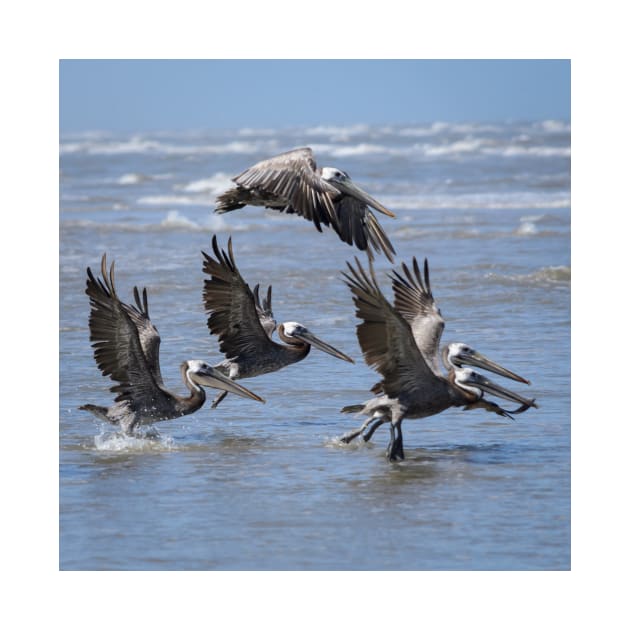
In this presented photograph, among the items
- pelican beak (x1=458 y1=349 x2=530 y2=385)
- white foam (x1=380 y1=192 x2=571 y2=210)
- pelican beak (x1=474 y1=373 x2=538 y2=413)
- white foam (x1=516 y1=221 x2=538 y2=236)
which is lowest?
pelican beak (x1=474 y1=373 x2=538 y2=413)

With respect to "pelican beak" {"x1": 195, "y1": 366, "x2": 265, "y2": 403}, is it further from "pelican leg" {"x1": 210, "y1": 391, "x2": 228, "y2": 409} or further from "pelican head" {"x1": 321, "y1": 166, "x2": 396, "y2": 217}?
"pelican head" {"x1": 321, "y1": 166, "x2": 396, "y2": 217}

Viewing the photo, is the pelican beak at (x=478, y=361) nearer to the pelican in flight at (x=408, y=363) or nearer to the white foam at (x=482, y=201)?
the pelican in flight at (x=408, y=363)

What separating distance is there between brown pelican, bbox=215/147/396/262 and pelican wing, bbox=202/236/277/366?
50 cm

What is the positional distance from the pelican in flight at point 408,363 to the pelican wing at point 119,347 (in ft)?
4.91

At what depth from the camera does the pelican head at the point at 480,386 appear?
365 inches

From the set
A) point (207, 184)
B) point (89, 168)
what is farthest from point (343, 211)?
point (89, 168)

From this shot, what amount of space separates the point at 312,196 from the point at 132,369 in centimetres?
182

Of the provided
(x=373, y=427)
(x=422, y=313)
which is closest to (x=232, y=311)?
(x=422, y=313)

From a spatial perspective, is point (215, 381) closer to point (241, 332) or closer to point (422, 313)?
point (241, 332)

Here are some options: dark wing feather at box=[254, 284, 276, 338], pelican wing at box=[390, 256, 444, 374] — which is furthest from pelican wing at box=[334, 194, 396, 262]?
dark wing feather at box=[254, 284, 276, 338]

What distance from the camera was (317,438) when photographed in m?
9.53

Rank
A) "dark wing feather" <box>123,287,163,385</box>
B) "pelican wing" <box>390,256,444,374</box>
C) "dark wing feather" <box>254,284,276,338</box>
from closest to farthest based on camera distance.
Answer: "pelican wing" <box>390,256,444,374</box> < "dark wing feather" <box>123,287,163,385</box> < "dark wing feather" <box>254,284,276,338</box>

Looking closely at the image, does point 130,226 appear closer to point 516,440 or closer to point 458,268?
point 458,268

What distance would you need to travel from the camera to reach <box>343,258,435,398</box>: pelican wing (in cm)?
836
